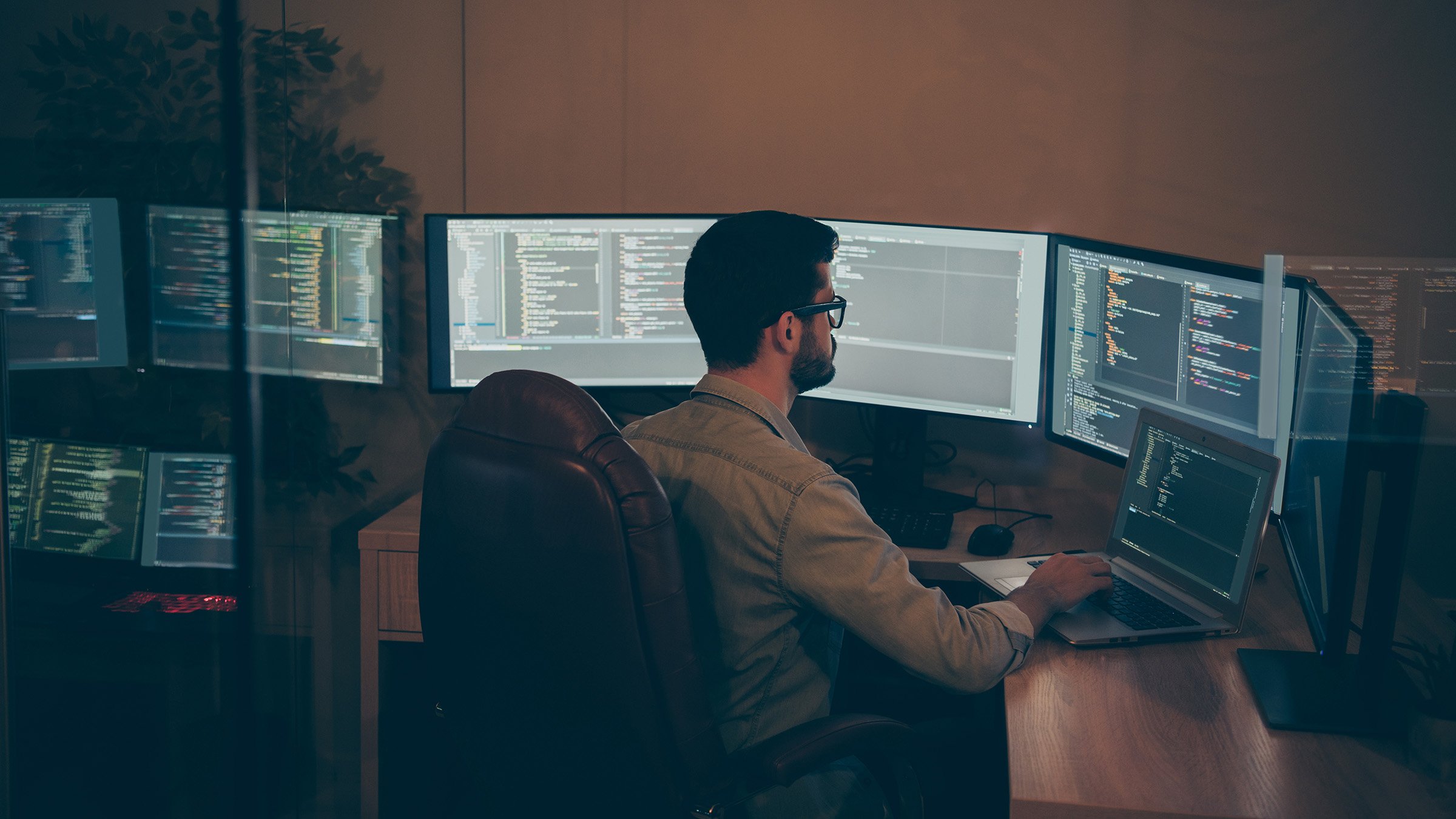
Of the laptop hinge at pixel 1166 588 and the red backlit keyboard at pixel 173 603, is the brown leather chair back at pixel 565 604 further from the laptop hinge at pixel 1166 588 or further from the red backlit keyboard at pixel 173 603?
the laptop hinge at pixel 1166 588

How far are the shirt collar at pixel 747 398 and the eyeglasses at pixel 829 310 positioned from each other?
13 cm

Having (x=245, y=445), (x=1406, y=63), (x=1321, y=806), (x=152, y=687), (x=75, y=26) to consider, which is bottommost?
(x=152, y=687)

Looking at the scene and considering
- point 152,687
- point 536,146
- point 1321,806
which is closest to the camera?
point 1321,806

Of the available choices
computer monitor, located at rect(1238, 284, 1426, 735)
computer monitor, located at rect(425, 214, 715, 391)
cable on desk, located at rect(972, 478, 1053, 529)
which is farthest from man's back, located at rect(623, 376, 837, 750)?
computer monitor, located at rect(425, 214, 715, 391)

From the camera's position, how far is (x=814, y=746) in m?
1.26

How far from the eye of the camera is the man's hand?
4.92 ft

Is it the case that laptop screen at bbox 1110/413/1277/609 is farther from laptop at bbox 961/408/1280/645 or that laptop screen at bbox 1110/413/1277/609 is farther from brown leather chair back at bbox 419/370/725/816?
brown leather chair back at bbox 419/370/725/816

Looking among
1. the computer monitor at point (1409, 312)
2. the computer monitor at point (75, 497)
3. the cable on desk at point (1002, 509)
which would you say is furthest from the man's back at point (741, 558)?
the computer monitor at point (1409, 312)

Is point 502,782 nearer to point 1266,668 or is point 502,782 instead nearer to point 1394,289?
point 1266,668

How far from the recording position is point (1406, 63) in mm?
2211

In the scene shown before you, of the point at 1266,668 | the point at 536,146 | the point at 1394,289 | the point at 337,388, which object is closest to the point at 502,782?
the point at 1266,668

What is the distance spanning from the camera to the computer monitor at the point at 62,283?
1.28m

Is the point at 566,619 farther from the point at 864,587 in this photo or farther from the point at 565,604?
the point at 864,587

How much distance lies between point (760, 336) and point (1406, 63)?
1.67m
